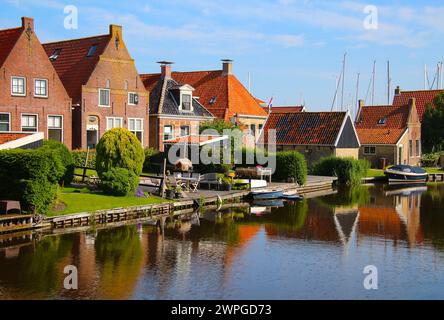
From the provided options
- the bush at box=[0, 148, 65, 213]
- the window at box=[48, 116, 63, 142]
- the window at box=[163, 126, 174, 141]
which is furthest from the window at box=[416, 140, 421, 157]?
the bush at box=[0, 148, 65, 213]

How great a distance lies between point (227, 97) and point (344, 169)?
41.7ft

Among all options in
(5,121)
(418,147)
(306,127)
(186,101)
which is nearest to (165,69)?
(186,101)

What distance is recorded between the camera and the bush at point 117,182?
1135 inches

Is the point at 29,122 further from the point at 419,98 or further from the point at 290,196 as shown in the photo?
the point at 419,98

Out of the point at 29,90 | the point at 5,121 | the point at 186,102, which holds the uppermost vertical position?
the point at 186,102

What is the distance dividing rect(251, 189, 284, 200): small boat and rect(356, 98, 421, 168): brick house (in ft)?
75.4

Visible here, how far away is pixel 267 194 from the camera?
3606 centimetres

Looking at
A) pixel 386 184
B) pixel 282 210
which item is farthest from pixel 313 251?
pixel 386 184

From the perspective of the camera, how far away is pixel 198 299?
1508 centimetres

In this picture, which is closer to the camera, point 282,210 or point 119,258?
point 119,258

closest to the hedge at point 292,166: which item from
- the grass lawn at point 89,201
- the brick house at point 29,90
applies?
the grass lawn at point 89,201

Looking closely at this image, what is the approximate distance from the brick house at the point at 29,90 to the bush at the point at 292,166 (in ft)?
45.3
